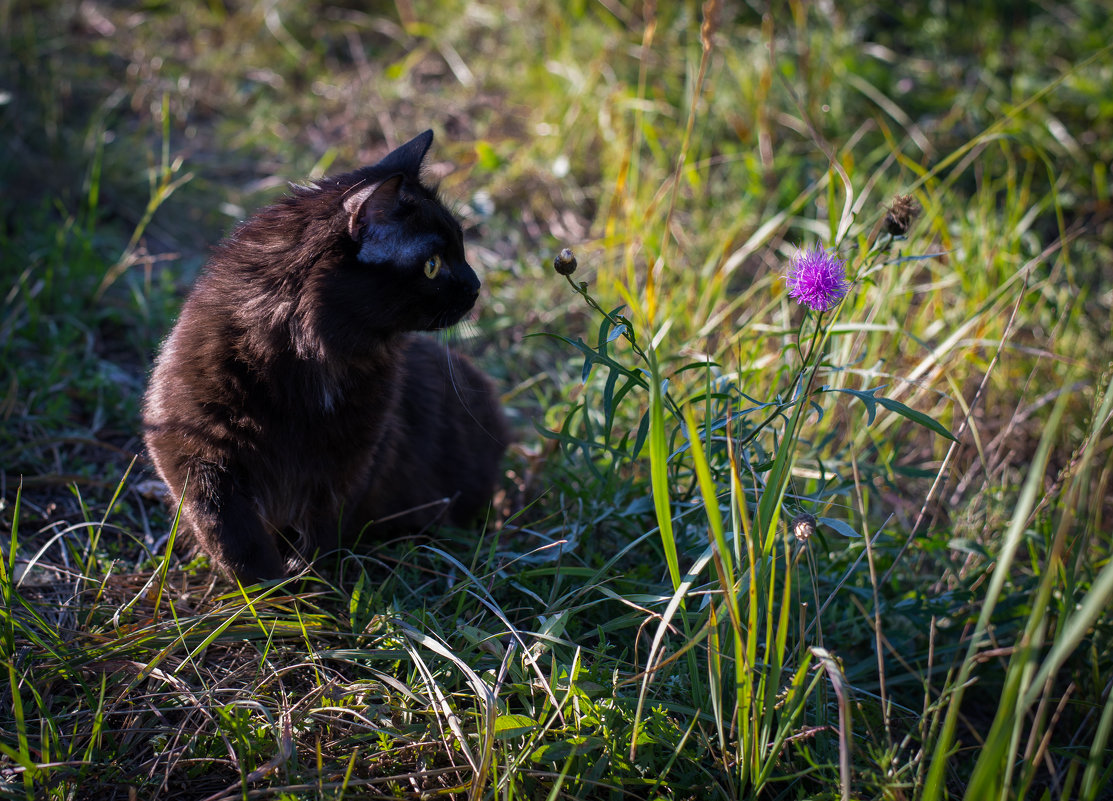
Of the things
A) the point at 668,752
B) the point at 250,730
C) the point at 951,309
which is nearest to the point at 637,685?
the point at 668,752

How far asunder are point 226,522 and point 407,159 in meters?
0.97

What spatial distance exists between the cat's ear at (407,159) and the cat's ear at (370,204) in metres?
0.24

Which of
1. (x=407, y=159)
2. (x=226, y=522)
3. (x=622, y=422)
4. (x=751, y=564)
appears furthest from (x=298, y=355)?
(x=622, y=422)

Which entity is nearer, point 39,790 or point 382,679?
point 39,790

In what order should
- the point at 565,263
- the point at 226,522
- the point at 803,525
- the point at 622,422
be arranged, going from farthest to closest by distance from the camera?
the point at 622,422 → the point at 226,522 → the point at 565,263 → the point at 803,525

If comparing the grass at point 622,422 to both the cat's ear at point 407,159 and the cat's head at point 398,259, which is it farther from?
the cat's ear at point 407,159

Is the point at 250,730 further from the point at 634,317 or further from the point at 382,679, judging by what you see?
the point at 634,317

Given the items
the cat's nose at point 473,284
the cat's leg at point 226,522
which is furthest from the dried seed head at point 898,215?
the cat's leg at point 226,522

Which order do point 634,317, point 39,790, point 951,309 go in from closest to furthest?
point 39,790
point 634,317
point 951,309

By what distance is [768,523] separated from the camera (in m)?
1.54

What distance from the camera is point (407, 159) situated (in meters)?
1.98

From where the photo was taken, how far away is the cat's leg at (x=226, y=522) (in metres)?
1.76

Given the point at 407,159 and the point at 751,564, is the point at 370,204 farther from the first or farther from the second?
the point at 751,564

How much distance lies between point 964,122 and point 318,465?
3.85 m
